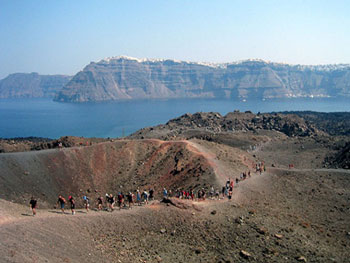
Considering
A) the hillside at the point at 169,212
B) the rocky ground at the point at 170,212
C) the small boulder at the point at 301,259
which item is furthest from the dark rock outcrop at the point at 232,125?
the small boulder at the point at 301,259

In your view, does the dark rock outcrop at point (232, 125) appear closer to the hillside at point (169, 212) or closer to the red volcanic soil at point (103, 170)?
the red volcanic soil at point (103, 170)

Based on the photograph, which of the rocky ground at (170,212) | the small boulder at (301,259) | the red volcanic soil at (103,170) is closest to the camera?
the rocky ground at (170,212)

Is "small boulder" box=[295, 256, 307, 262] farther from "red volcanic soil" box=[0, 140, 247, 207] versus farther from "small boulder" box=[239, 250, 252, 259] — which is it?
"red volcanic soil" box=[0, 140, 247, 207]

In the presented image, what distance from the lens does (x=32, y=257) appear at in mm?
15453

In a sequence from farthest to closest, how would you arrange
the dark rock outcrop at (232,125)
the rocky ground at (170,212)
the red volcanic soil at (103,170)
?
the dark rock outcrop at (232,125), the red volcanic soil at (103,170), the rocky ground at (170,212)

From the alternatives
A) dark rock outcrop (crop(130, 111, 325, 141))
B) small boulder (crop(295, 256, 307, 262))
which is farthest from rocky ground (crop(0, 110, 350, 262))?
dark rock outcrop (crop(130, 111, 325, 141))

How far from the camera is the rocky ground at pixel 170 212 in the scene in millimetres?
18781

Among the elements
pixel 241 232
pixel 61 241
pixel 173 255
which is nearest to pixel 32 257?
pixel 61 241

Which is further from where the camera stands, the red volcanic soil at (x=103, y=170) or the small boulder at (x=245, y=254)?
the red volcanic soil at (x=103, y=170)

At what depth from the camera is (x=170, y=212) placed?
2383 cm

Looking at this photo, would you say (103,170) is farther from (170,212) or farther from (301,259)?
(301,259)

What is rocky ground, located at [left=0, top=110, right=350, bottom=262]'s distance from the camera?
18781 millimetres

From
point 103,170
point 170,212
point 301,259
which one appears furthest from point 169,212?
point 103,170

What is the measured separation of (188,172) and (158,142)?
37.1 ft
